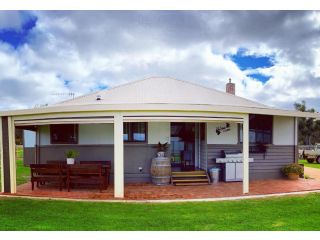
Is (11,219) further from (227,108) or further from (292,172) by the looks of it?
(292,172)

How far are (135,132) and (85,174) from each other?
9.34 feet

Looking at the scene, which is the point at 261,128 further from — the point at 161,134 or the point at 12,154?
the point at 12,154

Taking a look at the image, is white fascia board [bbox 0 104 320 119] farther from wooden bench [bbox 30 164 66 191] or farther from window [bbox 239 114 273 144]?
window [bbox 239 114 273 144]

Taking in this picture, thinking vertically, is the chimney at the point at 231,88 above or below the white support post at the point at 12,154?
above

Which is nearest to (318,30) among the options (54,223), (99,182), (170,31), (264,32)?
(264,32)

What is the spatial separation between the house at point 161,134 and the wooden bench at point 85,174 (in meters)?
0.84

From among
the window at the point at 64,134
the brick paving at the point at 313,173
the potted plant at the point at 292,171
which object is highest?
the window at the point at 64,134

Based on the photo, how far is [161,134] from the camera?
12008 millimetres

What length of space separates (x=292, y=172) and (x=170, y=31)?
712 cm

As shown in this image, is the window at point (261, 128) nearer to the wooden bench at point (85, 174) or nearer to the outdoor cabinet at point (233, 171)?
the outdoor cabinet at point (233, 171)

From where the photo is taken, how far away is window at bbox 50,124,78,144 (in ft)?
40.7

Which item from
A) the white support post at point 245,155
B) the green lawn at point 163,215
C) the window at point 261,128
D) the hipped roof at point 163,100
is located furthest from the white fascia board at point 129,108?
the window at point 261,128

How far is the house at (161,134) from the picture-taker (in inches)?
390

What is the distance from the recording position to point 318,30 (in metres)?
10.9
